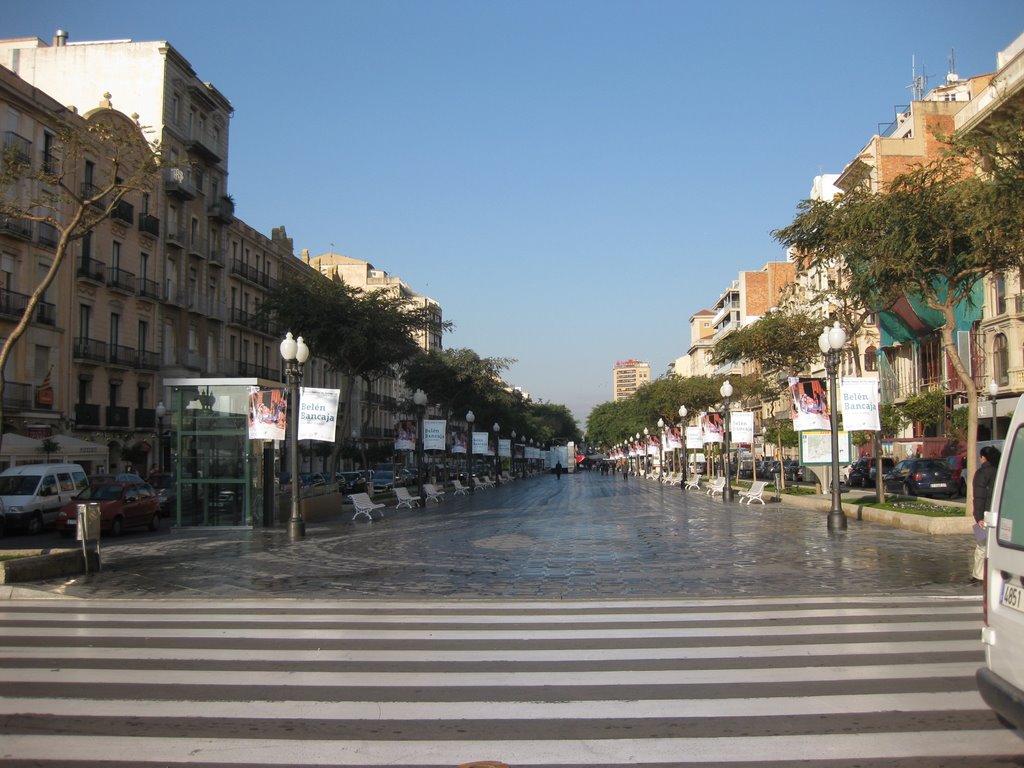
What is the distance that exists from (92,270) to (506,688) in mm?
42682

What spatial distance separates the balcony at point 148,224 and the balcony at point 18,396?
486 inches

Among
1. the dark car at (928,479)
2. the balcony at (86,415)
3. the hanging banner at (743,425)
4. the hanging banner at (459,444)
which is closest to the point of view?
the dark car at (928,479)

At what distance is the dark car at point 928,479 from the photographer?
3469 centimetres

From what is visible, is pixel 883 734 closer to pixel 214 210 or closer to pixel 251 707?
pixel 251 707

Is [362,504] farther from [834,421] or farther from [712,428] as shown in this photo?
[712,428]

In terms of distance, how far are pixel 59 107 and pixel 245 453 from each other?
82.8ft

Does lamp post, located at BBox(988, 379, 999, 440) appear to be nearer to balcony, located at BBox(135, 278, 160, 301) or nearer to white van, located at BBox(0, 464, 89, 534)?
white van, located at BBox(0, 464, 89, 534)

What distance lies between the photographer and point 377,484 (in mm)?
56844

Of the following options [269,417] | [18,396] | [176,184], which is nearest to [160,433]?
[18,396]

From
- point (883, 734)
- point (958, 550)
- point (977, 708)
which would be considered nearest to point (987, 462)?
point (958, 550)

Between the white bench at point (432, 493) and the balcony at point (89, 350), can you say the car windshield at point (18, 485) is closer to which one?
the white bench at point (432, 493)

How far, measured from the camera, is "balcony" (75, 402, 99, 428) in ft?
139

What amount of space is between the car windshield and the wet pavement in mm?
2204

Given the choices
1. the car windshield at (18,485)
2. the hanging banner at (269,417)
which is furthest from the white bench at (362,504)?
the car windshield at (18,485)
